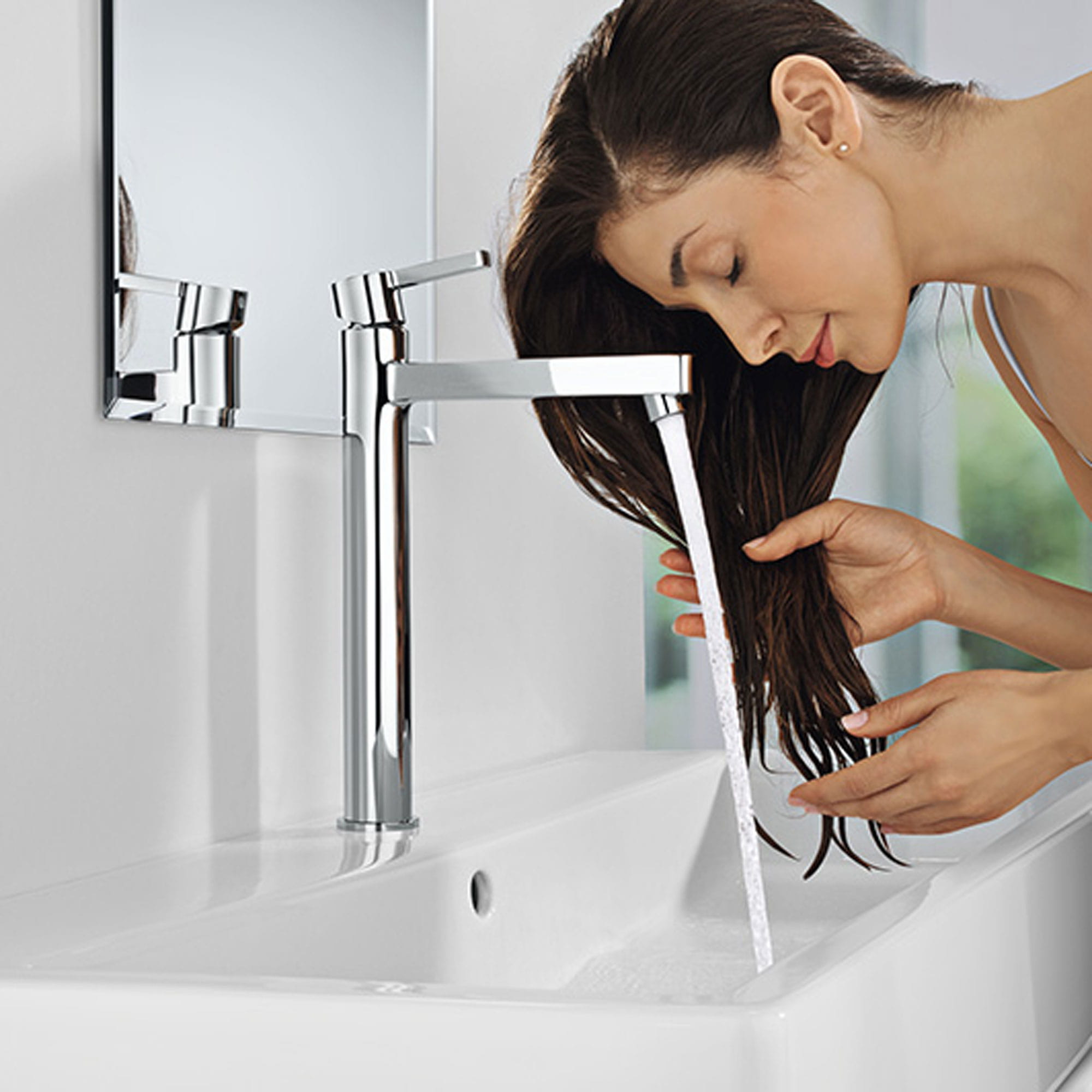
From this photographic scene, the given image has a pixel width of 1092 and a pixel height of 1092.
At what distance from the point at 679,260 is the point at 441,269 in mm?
194

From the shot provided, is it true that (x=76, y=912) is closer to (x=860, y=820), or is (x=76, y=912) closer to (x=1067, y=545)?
(x=860, y=820)

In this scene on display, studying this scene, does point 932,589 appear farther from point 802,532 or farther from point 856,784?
point 856,784

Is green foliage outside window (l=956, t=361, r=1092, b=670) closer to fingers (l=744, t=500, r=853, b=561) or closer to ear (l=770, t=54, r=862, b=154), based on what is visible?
fingers (l=744, t=500, r=853, b=561)

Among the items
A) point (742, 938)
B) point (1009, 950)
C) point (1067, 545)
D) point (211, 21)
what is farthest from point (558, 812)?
point (1067, 545)

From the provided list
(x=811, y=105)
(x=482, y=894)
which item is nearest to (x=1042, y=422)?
(x=811, y=105)

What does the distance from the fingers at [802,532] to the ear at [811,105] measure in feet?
0.80

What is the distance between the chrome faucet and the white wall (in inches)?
2.9

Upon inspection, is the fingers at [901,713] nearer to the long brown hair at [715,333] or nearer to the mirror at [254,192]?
the long brown hair at [715,333]

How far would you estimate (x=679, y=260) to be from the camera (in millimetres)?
1012

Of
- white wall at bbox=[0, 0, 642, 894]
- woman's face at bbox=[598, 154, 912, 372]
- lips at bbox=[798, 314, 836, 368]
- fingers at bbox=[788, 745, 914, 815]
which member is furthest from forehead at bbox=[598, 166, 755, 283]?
fingers at bbox=[788, 745, 914, 815]

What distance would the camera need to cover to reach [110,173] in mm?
832

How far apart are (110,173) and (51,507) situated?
0.57 feet

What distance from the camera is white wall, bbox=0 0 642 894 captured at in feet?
2.55

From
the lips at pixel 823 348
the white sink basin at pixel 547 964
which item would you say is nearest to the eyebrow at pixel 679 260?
the lips at pixel 823 348
